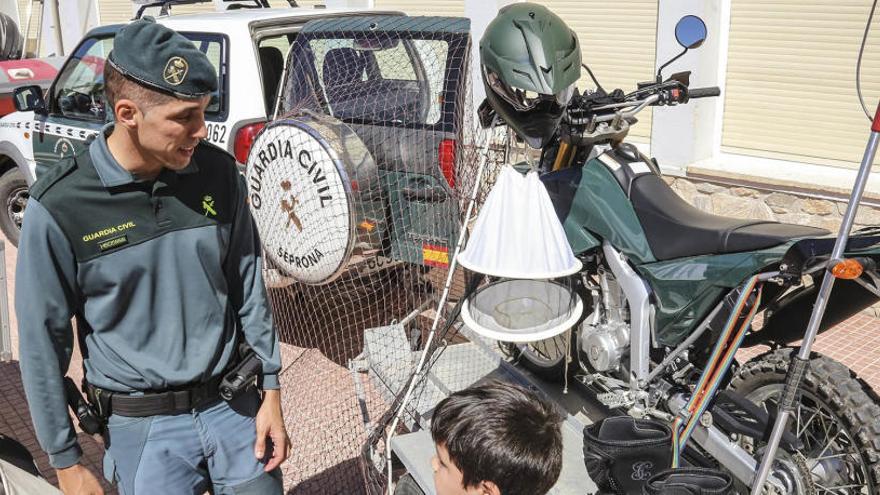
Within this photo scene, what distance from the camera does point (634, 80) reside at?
7406 millimetres

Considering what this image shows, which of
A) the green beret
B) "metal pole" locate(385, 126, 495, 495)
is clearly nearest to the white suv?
"metal pole" locate(385, 126, 495, 495)

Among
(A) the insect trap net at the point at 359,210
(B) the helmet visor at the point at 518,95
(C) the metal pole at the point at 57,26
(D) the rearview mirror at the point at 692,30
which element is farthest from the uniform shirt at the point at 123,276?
(C) the metal pole at the point at 57,26

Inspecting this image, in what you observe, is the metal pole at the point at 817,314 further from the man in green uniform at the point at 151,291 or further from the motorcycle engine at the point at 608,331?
the man in green uniform at the point at 151,291

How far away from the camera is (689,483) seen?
251cm

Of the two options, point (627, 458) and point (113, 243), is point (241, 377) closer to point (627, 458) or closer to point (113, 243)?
point (113, 243)

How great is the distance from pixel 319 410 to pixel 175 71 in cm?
270

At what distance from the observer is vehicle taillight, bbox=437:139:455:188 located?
15.6 ft

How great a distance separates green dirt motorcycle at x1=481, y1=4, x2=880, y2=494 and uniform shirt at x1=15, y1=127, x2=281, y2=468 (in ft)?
4.12

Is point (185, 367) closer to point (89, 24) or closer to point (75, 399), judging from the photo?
point (75, 399)

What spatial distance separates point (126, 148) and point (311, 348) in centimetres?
330

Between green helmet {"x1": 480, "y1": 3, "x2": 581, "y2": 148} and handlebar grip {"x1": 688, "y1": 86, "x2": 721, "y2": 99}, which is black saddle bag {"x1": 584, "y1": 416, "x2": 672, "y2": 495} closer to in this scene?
green helmet {"x1": 480, "y1": 3, "x2": 581, "y2": 148}

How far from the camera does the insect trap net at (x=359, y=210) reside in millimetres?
4215

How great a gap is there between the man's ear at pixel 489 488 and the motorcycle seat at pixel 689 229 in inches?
55.5

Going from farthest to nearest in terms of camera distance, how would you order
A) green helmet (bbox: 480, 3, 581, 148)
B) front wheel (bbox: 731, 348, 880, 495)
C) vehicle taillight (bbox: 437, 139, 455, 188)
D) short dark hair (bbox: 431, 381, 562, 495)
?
vehicle taillight (bbox: 437, 139, 455, 188) → green helmet (bbox: 480, 3, 581, 148) → front wheel (bbox: 731, 348, 880, 495) → short dark hair (bbox: 431, 381, 562, 495)
